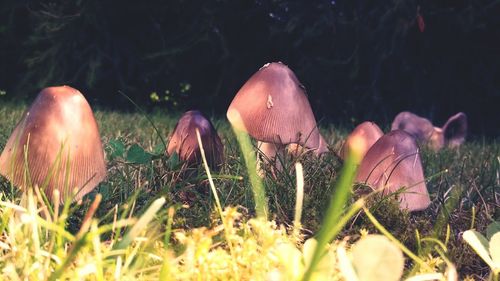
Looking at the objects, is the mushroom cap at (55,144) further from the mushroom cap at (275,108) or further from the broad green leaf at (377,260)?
the broad green leaf at (377,260)

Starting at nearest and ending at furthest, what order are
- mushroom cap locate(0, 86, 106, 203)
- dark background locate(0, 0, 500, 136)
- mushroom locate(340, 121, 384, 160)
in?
1. mushroom cap locate(0, 86, 106, 203)
2. mushroom locate(340, 121, 384, 160)
3. dark background locate(0, 0, 500, 136)

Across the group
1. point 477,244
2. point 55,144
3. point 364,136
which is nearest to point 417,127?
point 364,136

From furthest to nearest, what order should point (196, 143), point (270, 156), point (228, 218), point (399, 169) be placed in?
point (270, 156), point (196, 143), point (399, 169), point (228, 218)

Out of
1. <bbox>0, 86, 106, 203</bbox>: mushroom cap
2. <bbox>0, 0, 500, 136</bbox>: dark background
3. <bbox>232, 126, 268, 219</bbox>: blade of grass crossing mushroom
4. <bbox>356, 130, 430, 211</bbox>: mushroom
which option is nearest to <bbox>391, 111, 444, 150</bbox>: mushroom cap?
<bbox>0, 0, 500, 136</bbox>: dark background

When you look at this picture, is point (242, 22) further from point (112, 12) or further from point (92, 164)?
point (92, 164)

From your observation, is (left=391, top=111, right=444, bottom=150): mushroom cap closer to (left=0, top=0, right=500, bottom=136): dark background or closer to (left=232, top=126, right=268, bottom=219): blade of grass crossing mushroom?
(left=0, top=0, right=500, bottom=136): dark background

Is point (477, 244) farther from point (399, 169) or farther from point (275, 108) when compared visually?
point (275, 108)
